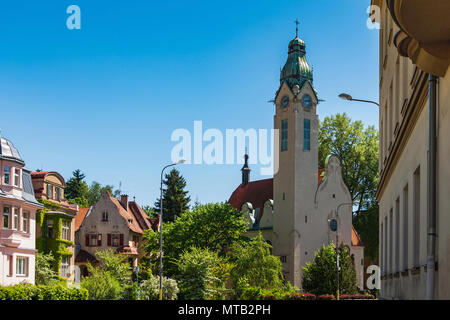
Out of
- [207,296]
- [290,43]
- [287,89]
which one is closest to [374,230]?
[287,89]

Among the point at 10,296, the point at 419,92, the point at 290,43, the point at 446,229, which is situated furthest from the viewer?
the point at 290,43

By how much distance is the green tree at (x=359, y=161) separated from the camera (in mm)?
73562

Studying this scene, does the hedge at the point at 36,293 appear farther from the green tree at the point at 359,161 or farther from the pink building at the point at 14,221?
the green tree at the point at 359,161

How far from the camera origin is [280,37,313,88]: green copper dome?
75750 millimetres

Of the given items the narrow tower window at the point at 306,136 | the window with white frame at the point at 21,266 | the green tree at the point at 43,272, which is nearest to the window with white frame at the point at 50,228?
the green tree at the point at 43,272

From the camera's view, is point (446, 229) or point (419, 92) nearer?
point (446, 229)

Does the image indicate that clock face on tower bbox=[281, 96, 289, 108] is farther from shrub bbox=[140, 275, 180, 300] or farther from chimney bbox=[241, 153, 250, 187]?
shrub bbox=[140, 275, 180, 300]

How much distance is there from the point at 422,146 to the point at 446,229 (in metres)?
3.18

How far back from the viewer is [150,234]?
6238 cm

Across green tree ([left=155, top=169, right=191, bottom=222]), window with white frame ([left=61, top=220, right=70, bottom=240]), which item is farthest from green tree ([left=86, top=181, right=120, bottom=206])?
window with white frame ([left=61, top=220, right=70, bottom=240])

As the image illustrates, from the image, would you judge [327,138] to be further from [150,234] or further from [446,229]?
[446,229]

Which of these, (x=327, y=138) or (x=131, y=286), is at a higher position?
(x=327, y=138)

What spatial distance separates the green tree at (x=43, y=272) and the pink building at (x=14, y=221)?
3594 mm

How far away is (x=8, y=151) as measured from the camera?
4084 cm
